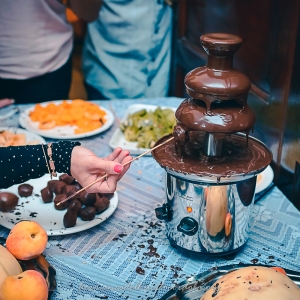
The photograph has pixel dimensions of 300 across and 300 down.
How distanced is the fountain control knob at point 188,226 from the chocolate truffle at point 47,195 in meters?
0.48

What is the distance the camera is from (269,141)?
1.61 meters

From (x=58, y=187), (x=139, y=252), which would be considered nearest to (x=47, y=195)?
(x=58, y=187)

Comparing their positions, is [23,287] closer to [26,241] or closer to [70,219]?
[26,241]

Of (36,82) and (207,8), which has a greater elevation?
(207,8)

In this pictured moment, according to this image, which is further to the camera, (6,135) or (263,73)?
(6,135)

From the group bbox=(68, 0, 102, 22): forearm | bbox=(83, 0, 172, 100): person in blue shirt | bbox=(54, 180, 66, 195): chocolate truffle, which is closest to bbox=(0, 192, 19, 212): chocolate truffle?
bbox=(54, 180, 66, 195): chocolate truffle

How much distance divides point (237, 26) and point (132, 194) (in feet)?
2.96

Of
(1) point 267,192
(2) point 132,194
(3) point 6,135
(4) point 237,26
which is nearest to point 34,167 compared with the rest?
(2) point 132,194

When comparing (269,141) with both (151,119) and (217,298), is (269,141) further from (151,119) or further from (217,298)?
(217,298)

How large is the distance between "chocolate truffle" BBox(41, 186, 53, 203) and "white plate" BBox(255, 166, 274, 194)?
0.65 metres

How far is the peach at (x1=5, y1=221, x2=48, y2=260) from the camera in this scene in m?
A: 0.98

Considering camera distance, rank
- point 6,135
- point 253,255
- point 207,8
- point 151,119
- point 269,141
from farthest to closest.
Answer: point 207,8, point 151,119, point 6,135, point 269,141, point 253,255

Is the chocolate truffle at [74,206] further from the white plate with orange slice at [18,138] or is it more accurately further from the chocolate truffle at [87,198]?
the white plate with orange slice at [18,138]

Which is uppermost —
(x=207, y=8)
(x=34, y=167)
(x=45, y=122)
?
(x=207, y=8)
